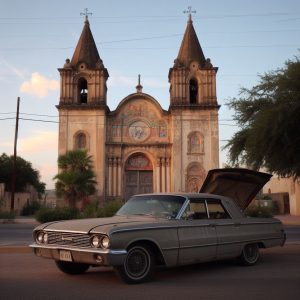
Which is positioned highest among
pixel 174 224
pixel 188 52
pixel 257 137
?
pixel 188 52

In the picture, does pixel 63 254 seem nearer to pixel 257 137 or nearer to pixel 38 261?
pixel 38 261

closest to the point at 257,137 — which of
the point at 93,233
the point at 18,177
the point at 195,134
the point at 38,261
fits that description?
the point at 38,261

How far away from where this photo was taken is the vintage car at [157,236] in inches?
253

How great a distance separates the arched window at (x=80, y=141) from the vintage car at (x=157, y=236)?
103 ft

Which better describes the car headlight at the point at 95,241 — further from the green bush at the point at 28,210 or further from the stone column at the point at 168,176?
the green bush at the point at 28,210

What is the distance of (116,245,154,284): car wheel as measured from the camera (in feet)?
21.1

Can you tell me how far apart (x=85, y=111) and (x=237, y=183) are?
30.2 metres

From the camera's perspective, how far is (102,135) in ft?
129

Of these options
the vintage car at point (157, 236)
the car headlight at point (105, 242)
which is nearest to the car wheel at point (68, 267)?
the vintage car at point (157, 236)

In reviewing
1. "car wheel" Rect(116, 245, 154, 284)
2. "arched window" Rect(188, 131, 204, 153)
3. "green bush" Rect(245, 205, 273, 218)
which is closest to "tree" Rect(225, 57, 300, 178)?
"green bush" Rect(245, 205, 273, 218)

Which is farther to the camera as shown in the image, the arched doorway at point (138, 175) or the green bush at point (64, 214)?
the arched doorway at point (138, 175)

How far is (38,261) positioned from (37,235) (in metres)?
1.93

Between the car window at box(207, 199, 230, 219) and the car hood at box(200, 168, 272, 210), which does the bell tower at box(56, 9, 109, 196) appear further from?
the car window at box(207, 199, 230, 219)

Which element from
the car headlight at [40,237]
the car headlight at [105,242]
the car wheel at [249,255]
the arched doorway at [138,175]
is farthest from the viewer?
the arched doorway at [138,175]
